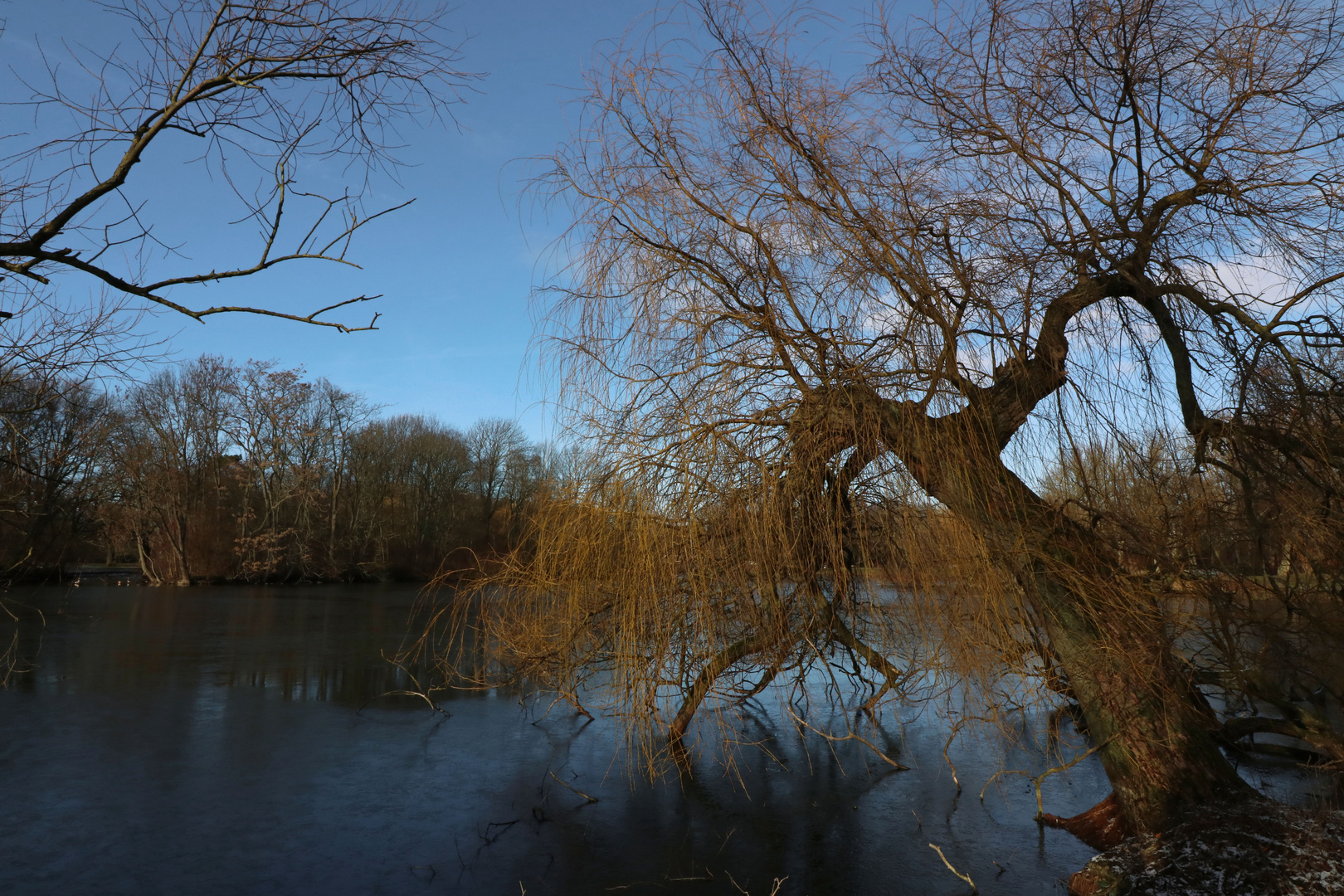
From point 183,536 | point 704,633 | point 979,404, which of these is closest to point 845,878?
point 704,633

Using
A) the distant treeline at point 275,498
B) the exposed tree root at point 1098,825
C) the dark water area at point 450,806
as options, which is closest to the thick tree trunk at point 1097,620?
the exposed tree root at point 1098,825

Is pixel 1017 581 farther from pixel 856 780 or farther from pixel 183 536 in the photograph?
pixel 183 536

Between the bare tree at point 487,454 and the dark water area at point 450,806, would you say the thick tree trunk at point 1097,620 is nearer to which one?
the dark water area at point 450,806

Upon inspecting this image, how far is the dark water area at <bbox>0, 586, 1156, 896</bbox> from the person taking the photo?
4.53m

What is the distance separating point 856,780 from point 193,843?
179 inches

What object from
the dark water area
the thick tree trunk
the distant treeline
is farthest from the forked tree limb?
the distant treeline

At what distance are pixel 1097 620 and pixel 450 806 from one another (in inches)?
168

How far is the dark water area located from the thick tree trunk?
0.80 m

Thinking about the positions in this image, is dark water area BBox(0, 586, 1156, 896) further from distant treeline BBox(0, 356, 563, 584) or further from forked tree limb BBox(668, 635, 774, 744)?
distant treeline BBox(0, 356, 563, 584)

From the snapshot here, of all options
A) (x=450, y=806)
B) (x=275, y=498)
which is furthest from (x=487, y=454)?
(x=450, y=806)

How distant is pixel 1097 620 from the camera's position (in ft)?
14.1

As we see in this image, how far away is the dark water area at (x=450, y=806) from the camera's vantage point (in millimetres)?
4527

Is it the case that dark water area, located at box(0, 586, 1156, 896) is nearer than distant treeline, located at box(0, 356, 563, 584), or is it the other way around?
dark water area, located at box(0, 586, 1156, 896)

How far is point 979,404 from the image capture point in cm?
430
